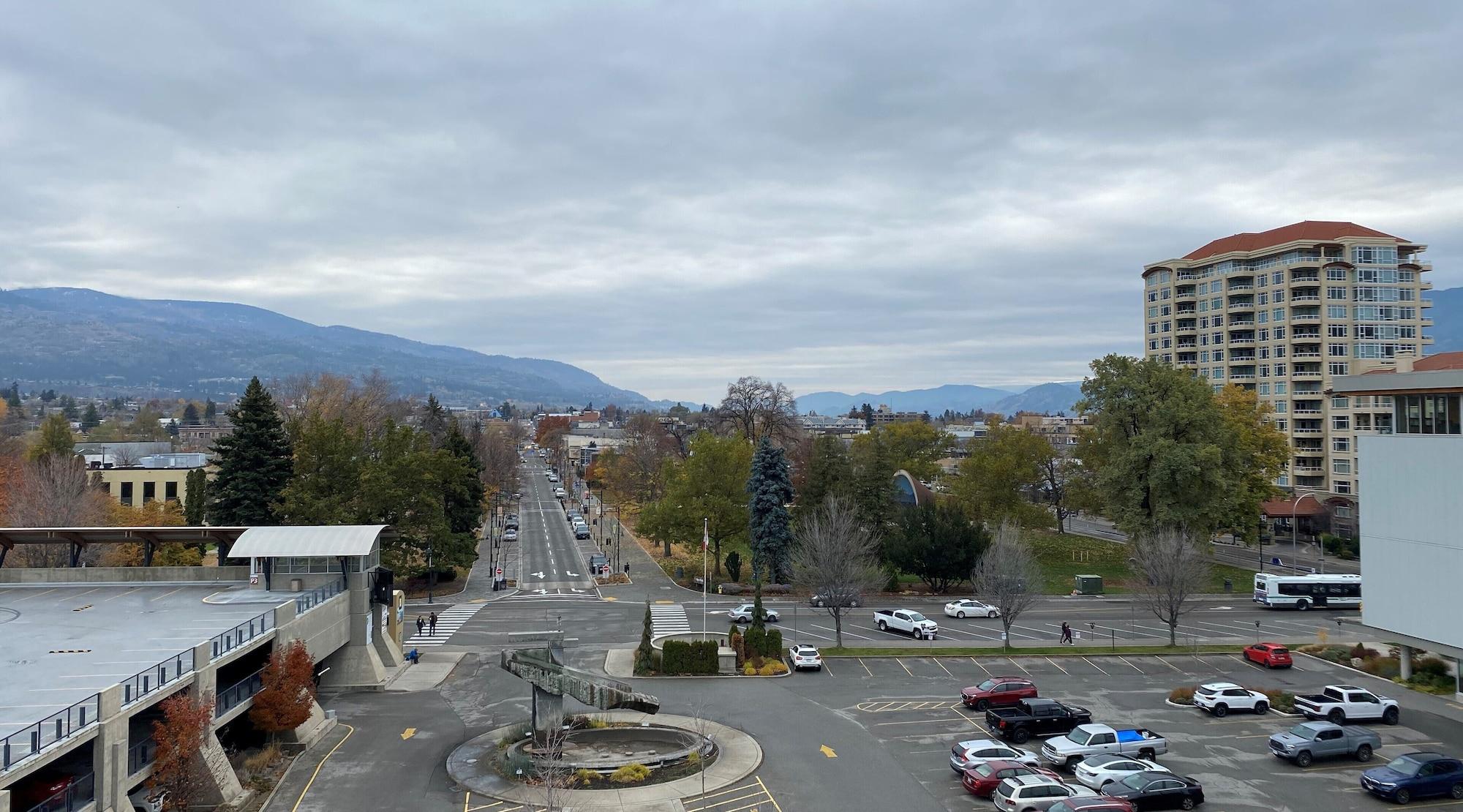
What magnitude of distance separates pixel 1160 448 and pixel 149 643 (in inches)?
2083

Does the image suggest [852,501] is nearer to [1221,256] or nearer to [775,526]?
[775,526]

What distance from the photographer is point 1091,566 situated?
224ft

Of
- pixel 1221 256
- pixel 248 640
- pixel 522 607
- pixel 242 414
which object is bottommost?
pixel 522 607

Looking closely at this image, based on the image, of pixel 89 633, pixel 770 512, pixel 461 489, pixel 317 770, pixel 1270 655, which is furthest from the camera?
pixel 461 489

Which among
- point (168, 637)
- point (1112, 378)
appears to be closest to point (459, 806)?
point (168, 637)

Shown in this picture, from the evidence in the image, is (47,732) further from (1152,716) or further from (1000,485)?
(1000,485)

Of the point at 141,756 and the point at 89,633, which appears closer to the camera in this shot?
the point at 141,756

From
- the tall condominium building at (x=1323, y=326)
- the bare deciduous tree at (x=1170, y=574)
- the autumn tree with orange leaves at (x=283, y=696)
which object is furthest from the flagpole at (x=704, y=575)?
the tall condominium building at (x=1323, y=326)

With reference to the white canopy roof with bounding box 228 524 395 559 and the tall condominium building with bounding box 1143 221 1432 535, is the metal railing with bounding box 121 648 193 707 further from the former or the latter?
the tall condominium building with bounding box 1143 221 1432 535

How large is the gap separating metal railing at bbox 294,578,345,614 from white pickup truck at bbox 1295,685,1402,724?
35.4m

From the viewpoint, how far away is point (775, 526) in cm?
5997

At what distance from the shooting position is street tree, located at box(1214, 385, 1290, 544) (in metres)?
61.3

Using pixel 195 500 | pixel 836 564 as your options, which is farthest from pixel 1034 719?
pixel 195 500

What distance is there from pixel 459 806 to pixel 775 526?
3700cm
